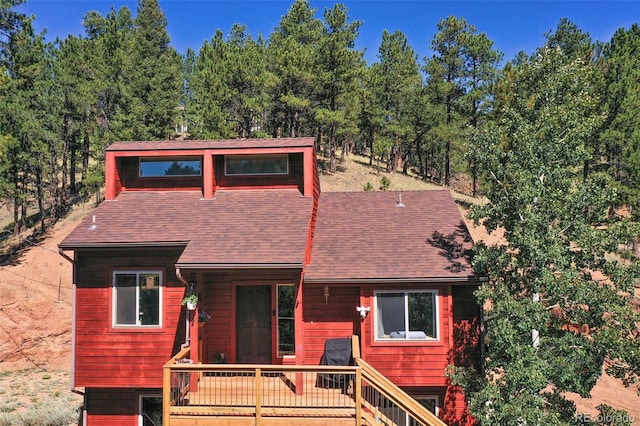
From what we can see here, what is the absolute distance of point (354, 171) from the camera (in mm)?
41469

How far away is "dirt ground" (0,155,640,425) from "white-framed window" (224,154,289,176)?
42.7ft

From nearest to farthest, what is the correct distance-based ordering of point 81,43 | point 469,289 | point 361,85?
point 469,289 → point 81,43 → point 361,85

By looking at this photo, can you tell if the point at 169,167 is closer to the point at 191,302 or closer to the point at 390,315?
the point at 191,302

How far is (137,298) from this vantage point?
11.0m

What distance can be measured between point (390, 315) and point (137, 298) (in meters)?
6.08

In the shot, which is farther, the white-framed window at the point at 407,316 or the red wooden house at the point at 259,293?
the white-framed window at the point at 407,316

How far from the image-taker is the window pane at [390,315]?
10.7 metres

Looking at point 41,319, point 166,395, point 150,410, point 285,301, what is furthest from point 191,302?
point 41,319

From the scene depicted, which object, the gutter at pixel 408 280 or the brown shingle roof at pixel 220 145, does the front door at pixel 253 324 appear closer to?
the gutter at pixel 408 280

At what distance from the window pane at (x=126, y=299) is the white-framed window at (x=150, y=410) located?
6.72 feet

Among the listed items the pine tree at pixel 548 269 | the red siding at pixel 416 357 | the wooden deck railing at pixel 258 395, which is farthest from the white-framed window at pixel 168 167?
the pine tree at pixel 548 269

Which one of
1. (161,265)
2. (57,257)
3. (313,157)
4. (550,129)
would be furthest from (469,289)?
(57,257)

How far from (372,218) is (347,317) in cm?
312

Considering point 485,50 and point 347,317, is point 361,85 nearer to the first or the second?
point 485,50
